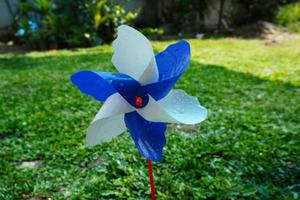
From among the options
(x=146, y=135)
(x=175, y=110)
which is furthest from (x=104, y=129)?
(x=175, y=110)

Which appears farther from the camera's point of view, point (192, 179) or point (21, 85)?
point (21, 85)

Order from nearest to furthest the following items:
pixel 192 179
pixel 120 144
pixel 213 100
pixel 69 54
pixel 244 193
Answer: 1. pixel 244 193
2. pixel 192 179
3. pixel 120 144
4. pixel 213 100
5. pixel 69 54

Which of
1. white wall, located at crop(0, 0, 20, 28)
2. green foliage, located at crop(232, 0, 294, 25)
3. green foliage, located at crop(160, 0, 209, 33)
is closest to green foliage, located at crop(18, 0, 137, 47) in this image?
white wall, located at crop(0, 0, 20, 28)

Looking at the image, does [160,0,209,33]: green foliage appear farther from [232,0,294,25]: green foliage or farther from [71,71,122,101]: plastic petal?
[71,71,122,101]: plastic petal

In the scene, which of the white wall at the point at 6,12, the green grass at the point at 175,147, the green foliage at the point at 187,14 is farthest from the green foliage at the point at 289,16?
the white wall at the point at 6,12

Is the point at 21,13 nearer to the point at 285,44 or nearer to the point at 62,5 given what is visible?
the point at 62,5

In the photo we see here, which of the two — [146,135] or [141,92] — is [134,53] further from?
[146,135]

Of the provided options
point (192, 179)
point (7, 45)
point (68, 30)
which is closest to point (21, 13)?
point (7, 45)
